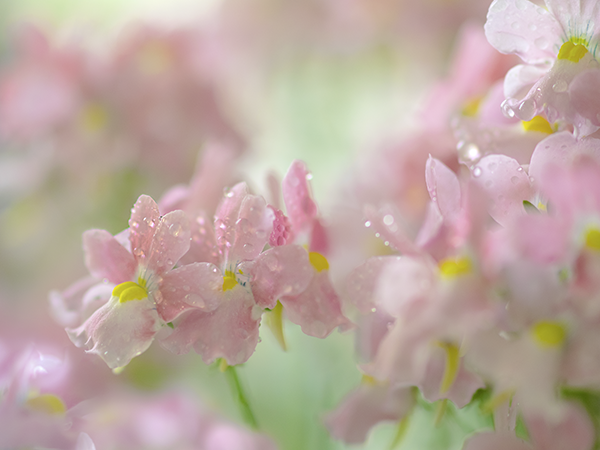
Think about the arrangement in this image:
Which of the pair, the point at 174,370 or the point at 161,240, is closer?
the point at 161,240

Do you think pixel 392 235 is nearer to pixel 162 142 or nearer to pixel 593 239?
pixel 593 239

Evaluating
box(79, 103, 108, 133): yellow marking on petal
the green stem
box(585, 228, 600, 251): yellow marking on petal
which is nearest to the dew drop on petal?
box(585, 228, 600, 251): yellow marking on petal

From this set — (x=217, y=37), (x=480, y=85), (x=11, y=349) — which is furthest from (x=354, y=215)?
(x=217, y=37)

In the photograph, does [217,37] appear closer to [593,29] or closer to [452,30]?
[452,30]

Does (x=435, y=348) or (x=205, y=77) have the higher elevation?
(x=205, y=77)

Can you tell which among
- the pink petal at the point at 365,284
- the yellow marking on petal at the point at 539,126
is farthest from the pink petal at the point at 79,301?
the yellow marking on petal at the point at 539,126

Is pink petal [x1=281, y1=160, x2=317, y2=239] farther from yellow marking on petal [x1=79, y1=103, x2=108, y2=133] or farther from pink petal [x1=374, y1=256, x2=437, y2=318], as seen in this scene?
yellow marking on petal [x1=79, y1=103, x2=108, y2=133]

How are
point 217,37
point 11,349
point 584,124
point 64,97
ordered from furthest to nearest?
1. point 217,37
2. point 64,97
3. point 11,349
4. point 584,124
